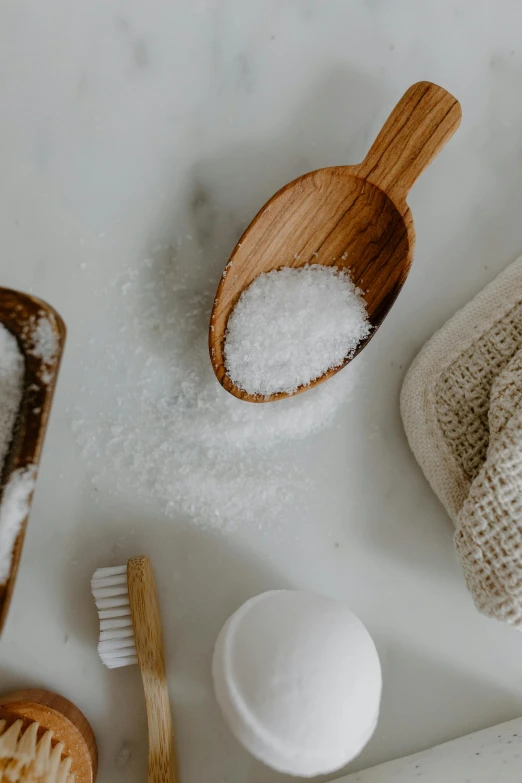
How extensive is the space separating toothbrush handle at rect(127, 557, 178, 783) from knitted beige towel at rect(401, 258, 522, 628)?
0.90 ft

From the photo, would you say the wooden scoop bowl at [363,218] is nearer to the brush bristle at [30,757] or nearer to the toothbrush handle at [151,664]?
the toothbrush handle at [151,664]

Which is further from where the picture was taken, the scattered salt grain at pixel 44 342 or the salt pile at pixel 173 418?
the salt pile at pixel 173 418

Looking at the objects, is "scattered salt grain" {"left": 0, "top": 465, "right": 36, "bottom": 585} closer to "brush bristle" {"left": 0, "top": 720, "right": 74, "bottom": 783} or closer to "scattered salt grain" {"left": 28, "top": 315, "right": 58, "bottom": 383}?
"scattered salt grain" {"left": 28, "top": 315, "right": 58, "bottom": 383}

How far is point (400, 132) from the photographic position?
0.54m

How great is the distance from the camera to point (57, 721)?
52 centimetres

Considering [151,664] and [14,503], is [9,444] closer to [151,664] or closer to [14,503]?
[14,503]

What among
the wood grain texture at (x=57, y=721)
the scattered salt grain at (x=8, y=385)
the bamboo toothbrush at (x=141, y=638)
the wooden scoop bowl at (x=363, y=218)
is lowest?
the wood grain texture at (x=57, y=721)

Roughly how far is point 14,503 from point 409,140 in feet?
1.43

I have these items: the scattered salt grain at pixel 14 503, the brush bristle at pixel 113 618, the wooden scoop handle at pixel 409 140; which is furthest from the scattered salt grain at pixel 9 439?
the wooden scoop handle at pixel 409 140

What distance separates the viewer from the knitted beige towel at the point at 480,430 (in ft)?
1.65

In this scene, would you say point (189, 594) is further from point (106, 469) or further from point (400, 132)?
point (400, 132)

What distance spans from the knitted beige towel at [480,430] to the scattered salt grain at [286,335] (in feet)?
0.31

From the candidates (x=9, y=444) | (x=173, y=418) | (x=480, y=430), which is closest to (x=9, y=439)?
(x=9, y=444)

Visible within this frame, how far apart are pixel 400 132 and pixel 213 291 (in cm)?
22
